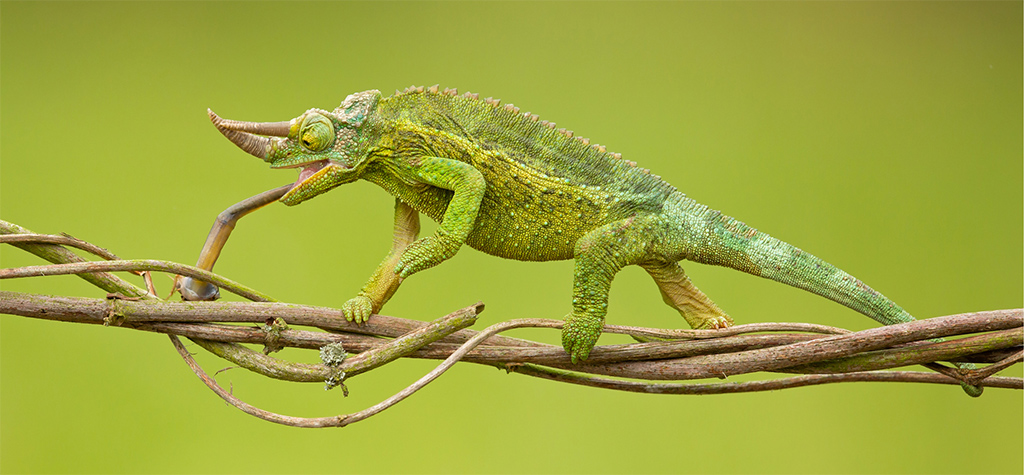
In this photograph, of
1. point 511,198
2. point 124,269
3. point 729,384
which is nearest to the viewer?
point 124,269

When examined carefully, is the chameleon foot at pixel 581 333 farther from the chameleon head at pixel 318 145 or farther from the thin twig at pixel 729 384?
the chameleon head at pixel 318 145

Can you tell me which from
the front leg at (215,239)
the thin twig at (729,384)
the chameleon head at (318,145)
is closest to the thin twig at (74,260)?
the front leg at (215,239)

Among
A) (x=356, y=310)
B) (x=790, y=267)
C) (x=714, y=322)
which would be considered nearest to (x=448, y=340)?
(x=356, y=310)

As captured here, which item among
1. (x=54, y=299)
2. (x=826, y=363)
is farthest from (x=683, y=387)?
(x=54, y=299)

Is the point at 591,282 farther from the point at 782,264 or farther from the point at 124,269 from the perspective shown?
the point at 124,269

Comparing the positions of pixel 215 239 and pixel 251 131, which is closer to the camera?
pixel 251 131

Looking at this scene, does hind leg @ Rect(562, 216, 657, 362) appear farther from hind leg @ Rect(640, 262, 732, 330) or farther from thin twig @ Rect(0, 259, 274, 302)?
thin twig @ Rect(0, 259, 274, 302)
